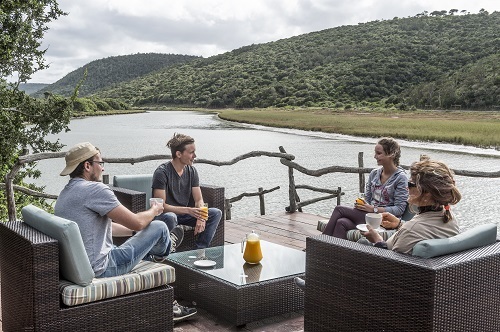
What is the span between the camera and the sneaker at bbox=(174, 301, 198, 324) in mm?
3523

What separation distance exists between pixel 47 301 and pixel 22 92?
40.7 feet

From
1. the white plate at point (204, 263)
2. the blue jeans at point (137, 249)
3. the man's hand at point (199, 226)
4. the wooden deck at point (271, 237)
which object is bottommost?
the wooden deck at point (271, 237)

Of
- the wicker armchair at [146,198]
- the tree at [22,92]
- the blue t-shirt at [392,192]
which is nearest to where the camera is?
the blue t-shirt at [392,192]

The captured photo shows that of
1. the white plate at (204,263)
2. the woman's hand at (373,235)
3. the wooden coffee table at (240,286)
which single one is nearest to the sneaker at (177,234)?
the wooden coffee table at (240,286)

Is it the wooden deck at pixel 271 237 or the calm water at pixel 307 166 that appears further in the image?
the calm water at pixel 307 166

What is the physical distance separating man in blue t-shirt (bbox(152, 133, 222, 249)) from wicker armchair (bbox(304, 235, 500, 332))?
1.79 m

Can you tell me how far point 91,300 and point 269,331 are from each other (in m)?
1.12

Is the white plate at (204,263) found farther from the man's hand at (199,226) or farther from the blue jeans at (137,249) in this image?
the man's hand at (199,226)

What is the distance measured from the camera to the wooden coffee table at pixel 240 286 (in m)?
3.52

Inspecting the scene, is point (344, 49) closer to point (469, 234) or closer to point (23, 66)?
point (23, 66)

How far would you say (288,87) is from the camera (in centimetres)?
6794

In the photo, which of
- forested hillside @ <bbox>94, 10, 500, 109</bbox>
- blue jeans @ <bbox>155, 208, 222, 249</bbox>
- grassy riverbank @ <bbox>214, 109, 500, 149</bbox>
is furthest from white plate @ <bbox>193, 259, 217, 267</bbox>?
forested hillside @ <bbox>94, 10, 500, 109</bbox>

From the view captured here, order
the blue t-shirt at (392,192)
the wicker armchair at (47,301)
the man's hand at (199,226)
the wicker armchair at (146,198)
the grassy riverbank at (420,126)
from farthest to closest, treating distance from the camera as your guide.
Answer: the grassy riverbank at (420,126) < the wicker armchair at (146,198) < the man's hand at (199,226) < the blue t-shirt at (392,192) < the wicker armchair at (47,301)

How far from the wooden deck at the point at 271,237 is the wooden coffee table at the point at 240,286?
0.16 feet
